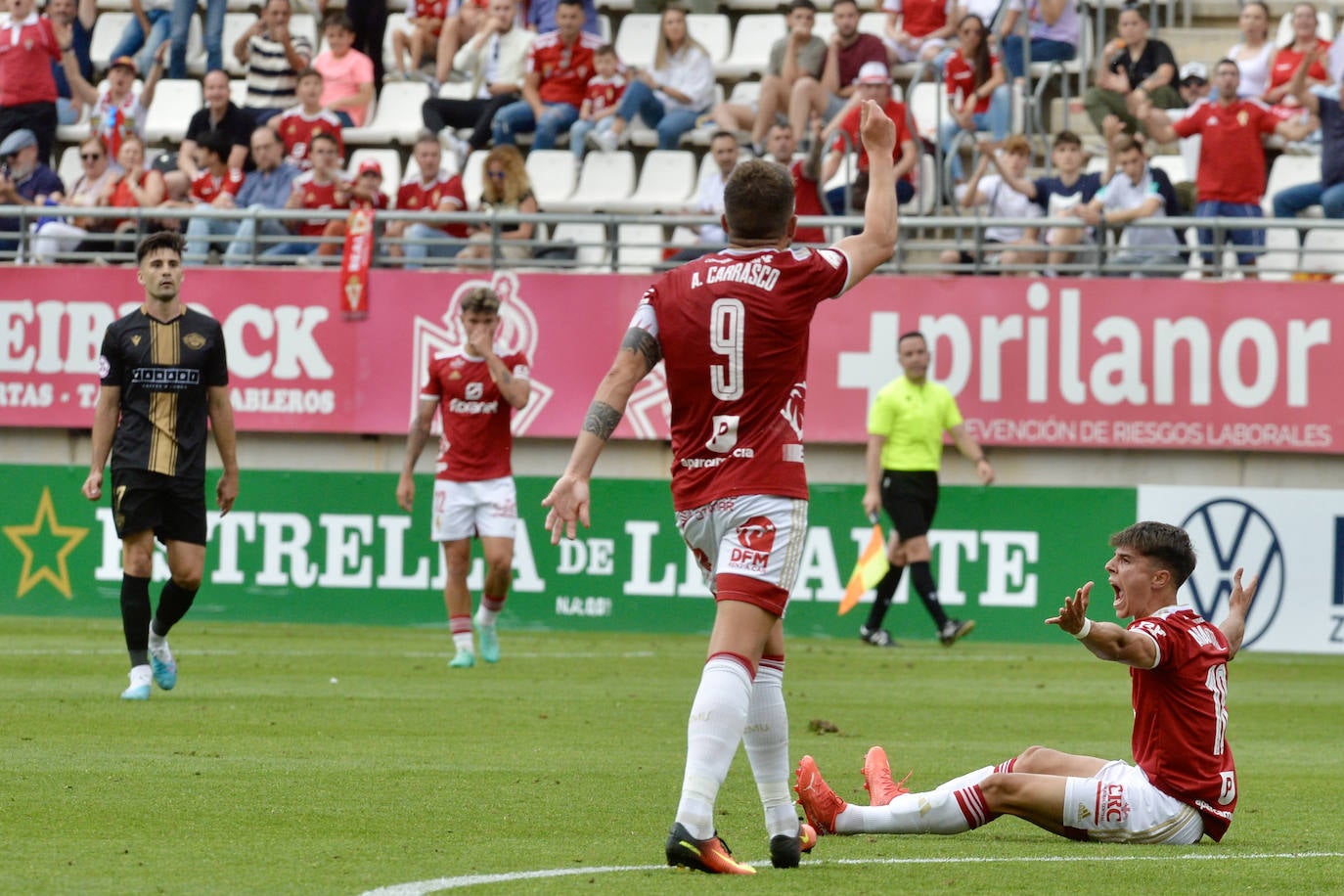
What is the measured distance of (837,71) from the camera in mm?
20906

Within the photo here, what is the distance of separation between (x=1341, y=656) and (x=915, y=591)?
11.5 feet

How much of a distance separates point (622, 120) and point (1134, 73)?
523cm

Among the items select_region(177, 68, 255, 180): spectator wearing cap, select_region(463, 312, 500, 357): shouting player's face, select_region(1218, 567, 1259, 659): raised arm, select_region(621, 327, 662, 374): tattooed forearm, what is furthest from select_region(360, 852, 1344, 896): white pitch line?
select_region(177, 68, 255, 180): spectator wearing cap

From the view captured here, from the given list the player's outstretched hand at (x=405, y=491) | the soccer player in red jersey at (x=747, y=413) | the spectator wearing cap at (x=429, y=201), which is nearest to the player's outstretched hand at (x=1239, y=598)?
the soccer player in red jersey at (x=747, y=413)

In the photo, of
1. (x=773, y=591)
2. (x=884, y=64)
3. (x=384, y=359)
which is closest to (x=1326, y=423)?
(x=884, y=64)

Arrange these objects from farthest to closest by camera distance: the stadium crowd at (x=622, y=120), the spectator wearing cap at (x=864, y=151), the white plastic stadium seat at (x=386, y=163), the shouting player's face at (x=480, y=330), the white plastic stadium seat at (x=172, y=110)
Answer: the white plastic stadium seat at (x=172, y=110)
the white plastic stadium seat at (x=386, y=163)
the spectator wearing cap at (x=864, y=151)
the stadium crowd at (x=622, y=120)
the shouting player's face at (x=480, y=330)

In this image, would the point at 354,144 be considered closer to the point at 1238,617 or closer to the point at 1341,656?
the point at 1341,656

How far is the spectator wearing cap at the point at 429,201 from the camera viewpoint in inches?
778

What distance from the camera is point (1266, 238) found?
1883 cm

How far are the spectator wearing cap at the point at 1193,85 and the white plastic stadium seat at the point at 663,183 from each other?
497 centimetres

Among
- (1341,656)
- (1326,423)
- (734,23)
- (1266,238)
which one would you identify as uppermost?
(734,23)

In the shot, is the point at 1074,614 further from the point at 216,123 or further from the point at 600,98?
the point at 216,123

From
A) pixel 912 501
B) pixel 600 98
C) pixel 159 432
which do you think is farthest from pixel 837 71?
pixel 159 432

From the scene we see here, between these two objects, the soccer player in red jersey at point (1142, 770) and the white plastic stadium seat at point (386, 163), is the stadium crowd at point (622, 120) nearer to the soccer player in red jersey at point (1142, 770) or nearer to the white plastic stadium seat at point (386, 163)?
the white plastic stadium seat at point (386, 163)
